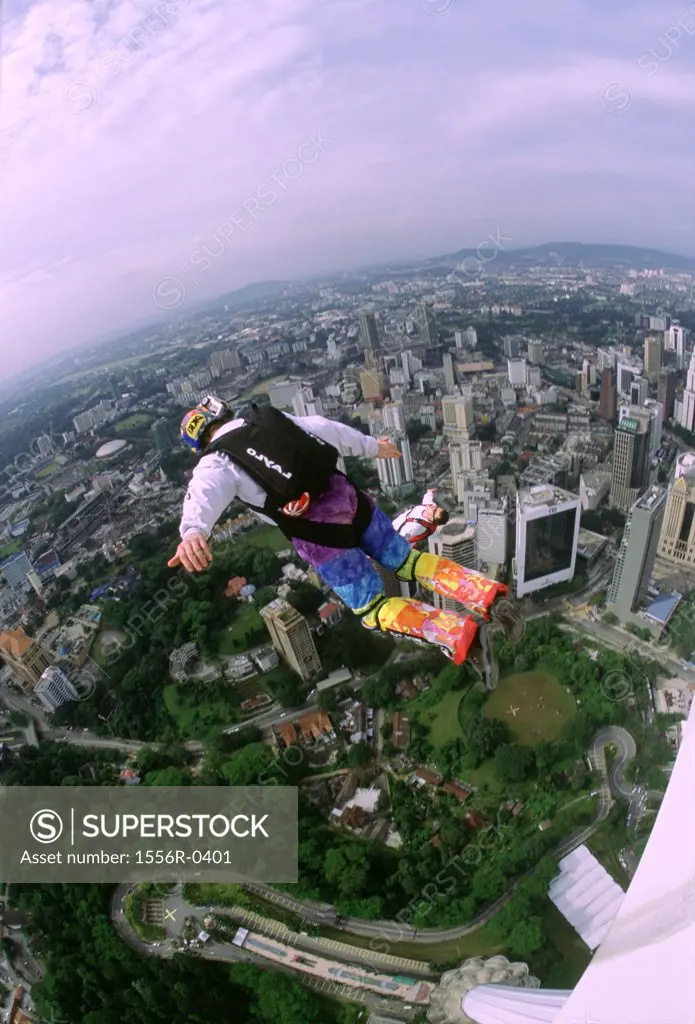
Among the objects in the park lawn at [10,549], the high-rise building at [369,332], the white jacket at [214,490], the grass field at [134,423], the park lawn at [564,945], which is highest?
the white jacket at [214,490]

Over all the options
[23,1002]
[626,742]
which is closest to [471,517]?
[626,742]

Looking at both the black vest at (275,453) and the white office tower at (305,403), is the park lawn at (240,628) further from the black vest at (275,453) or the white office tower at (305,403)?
the black vest at (275,453)

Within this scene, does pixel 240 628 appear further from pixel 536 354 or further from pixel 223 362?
pixel 536 354

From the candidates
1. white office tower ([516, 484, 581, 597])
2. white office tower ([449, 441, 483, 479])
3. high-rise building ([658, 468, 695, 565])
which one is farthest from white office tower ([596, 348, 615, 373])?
white office tower ([516, 484, 581, 597])

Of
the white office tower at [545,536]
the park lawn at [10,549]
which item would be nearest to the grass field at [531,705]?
the white office tower at [545,536]

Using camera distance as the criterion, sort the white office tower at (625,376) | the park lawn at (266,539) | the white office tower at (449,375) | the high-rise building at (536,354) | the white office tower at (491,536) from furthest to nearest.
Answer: the high-rise building at (536,354) < the white office tower at (449,375) < the white office tower at (625,376) < the park lawn at (266,539) < the white office tower at (491,536)

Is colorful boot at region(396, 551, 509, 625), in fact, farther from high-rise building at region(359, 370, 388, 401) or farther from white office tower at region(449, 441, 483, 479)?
high-rise building at region(359, 370, 388, 401)
